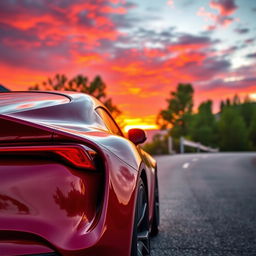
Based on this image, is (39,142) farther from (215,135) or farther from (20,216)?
(215,135)

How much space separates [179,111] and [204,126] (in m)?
17.5

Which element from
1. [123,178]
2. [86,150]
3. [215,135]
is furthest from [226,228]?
[215,135]

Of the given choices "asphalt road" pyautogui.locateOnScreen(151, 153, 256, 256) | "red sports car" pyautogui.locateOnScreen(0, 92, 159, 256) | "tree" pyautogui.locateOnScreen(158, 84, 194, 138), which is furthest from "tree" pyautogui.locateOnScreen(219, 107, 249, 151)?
"red sports car" pyautogui.locateOnScreen(0, 92, 159, 256)

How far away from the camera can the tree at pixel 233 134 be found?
102 m

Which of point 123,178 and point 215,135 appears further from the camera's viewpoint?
point 215,135

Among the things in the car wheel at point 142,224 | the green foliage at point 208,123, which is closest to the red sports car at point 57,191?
the car wheel at point 142,224

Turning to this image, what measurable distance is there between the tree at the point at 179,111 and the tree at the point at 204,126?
276cm

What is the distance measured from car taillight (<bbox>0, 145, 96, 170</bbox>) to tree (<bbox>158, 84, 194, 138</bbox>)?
252 ft

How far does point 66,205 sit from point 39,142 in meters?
0.31

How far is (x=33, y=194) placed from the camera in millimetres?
1849

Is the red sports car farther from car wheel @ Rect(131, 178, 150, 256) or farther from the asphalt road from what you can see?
the asphalt road

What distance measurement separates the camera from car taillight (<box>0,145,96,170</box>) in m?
1.86

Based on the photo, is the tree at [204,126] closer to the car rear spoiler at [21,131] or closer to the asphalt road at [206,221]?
the asphalt road at [206,221]

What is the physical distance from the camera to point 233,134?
10225 cm
